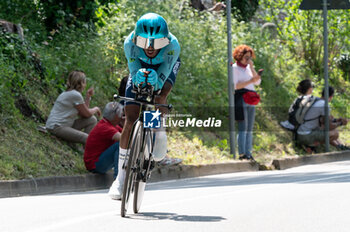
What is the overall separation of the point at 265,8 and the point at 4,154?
17.0m

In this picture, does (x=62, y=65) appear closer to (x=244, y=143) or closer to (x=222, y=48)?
(x=244, y=143)

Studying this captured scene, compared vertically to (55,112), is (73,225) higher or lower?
lower

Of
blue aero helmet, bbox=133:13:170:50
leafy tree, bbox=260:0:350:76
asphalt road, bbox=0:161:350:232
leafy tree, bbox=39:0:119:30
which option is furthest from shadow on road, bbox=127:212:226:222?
leafy tree, bbox=260:0:350:76

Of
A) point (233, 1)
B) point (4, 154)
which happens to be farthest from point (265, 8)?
point (4, 154)

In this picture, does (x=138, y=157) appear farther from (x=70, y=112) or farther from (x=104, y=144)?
(x=70, y=112)

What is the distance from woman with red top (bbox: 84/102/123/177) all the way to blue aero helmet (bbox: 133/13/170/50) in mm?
4345

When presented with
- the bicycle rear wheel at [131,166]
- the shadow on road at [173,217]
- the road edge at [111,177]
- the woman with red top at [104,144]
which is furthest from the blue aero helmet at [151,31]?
the woman with red top at [104,144]

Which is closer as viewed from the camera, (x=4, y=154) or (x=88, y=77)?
(x=4, y=154)

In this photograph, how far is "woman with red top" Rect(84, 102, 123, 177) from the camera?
1167 cm

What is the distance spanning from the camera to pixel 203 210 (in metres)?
7.93

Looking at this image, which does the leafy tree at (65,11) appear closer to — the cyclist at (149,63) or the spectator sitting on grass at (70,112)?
the spectator sitting on grass at (70,112)

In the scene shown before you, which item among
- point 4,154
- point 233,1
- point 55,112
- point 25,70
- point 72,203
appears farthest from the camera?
point 233,1

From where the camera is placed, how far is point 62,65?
15555mm

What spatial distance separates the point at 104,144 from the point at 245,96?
480cm
